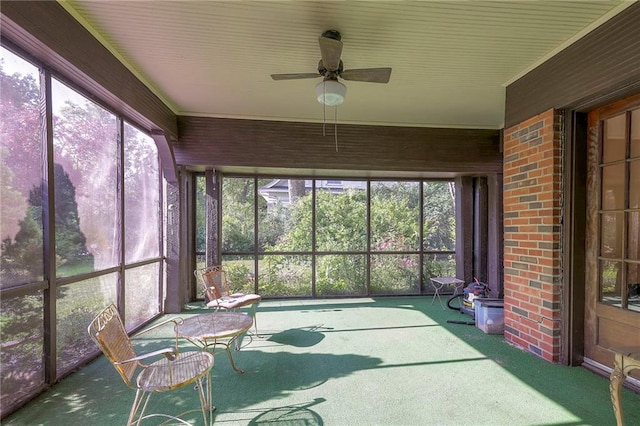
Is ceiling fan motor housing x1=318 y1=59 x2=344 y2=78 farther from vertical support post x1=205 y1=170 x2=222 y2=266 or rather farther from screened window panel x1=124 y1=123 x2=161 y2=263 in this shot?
vertical support post x1=205 y1=170 x2=222 y2=266

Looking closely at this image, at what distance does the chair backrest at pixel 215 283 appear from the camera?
3.66 m

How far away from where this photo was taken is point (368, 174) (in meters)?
5.51

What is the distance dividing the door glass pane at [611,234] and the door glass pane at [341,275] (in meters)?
3.50

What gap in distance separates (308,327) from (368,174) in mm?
2939

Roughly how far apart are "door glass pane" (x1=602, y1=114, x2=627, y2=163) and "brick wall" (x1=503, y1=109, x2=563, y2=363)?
317mm

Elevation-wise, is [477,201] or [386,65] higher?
[386,65]

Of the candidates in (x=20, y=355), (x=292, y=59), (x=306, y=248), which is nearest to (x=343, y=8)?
(x=292, y=59)

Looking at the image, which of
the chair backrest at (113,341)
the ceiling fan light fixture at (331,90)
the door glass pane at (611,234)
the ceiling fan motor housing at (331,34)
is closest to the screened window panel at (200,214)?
the chair backrest at (113,341)

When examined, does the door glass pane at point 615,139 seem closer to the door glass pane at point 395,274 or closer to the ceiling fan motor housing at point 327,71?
the ceiling fan motor housing at point 327,71

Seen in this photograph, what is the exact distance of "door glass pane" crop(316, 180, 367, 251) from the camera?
18.4 feet

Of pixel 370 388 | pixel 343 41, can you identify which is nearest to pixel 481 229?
pixel 370 388

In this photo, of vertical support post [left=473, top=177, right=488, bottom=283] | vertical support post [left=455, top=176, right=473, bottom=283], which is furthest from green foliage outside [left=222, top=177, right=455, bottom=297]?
→ vertical support post [left=473, top=177, right=488, bottom=283]

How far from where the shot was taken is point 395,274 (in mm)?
5688

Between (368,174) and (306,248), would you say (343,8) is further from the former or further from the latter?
(306,248)
